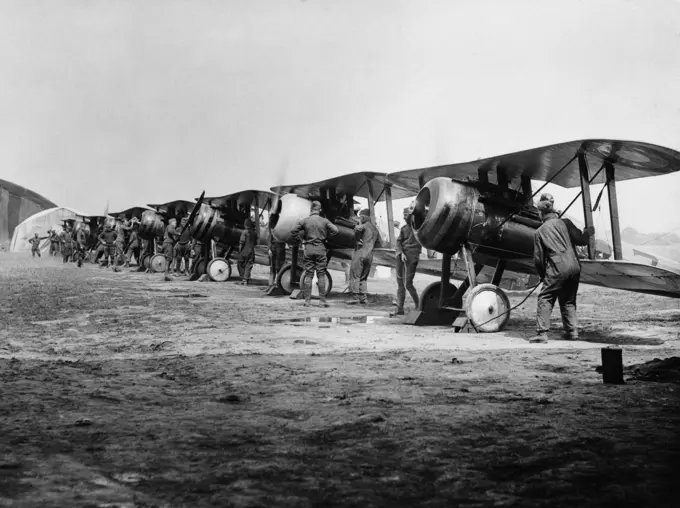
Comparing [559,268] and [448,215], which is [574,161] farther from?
[559,268]

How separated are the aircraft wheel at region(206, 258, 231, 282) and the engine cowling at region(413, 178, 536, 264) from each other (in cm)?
1189

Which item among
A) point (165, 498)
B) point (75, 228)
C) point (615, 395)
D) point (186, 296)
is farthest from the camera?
point (75, 228)

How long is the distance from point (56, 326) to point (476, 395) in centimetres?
670

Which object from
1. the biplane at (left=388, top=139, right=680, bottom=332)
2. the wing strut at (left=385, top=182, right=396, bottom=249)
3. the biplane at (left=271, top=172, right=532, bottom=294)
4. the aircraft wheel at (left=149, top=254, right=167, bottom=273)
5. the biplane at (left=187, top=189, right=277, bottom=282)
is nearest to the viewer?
the biplane at (left=388, top=139, right=680, bottom=332)

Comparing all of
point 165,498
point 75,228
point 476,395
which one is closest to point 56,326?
point 476,395

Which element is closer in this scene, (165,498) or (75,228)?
(165,498)

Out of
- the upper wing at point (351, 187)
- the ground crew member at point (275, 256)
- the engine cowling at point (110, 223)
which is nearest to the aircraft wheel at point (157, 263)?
the engine cowling at point (110, 223)

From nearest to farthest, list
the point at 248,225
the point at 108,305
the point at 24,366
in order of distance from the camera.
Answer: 1. the point at 24,366
2. the point at 108,305
3. the point at 248,225

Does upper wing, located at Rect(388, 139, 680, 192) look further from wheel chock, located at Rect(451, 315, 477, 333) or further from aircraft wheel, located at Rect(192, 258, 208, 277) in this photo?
aircraft wheel, located at Rect(192, 258, 208, 277)

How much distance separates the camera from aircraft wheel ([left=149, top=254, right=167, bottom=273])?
26391 millimetres

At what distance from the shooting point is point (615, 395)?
4.60 metres

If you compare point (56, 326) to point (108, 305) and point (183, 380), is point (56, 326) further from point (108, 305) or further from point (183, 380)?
point (183, 380)

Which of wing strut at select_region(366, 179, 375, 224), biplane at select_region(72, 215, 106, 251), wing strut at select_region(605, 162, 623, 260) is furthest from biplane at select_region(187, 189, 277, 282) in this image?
biplane at select_region(72, 215, 106, 251)

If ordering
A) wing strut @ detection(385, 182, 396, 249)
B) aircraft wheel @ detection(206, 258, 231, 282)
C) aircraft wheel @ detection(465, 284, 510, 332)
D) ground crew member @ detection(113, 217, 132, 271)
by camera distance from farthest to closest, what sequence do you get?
ground crew member @ detection(113, 217, 132, 271), aircraft wheel @ detection(206, 258, 231, 282), wing strut @ detection(385, 182, 396, 249), aircraft wheel @ detection(465, 284, 510, 332)
